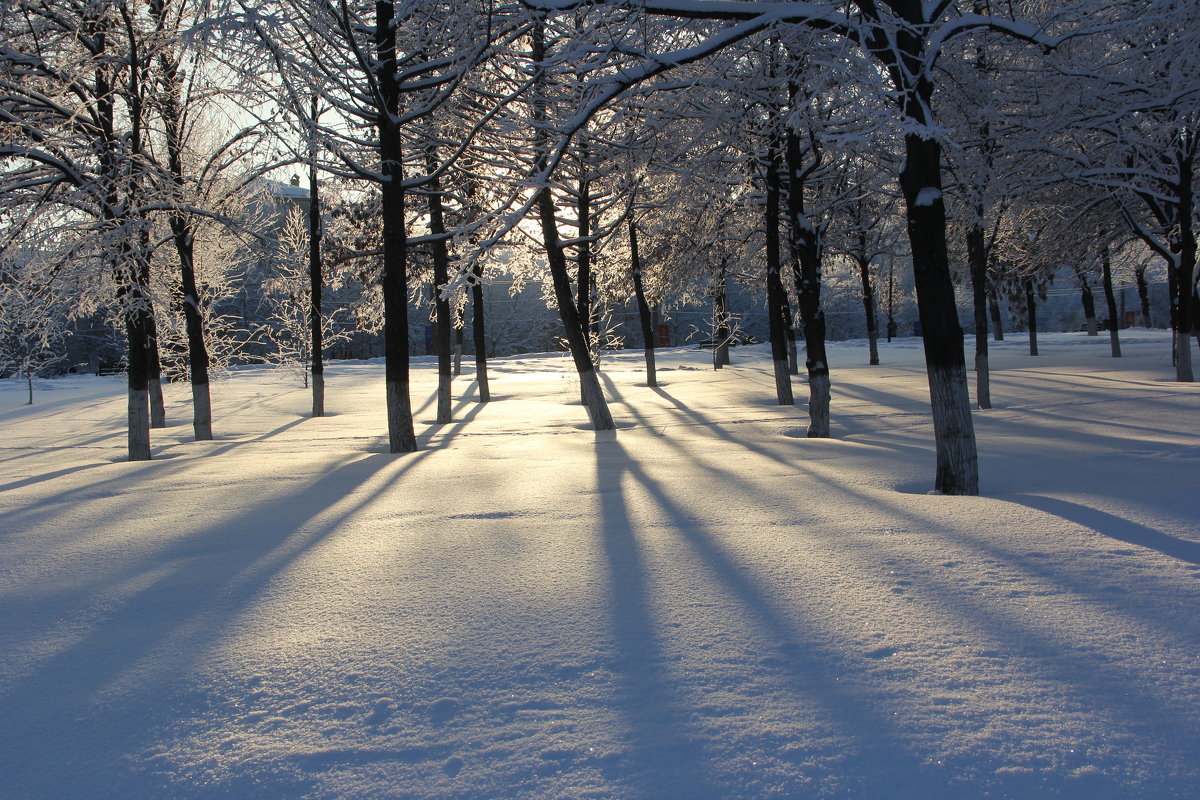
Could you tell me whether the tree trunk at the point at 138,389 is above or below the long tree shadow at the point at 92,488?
above

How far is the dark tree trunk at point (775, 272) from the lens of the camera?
1359 cm

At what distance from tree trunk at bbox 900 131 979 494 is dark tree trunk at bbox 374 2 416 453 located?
6818 millimetres

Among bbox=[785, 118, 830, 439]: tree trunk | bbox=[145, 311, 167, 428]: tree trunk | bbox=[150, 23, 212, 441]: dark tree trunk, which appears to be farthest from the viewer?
bbox=[145, 311, 167, 428]: tree trunk

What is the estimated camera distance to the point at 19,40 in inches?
440

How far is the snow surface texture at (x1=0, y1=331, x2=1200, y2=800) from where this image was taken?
6.94ft

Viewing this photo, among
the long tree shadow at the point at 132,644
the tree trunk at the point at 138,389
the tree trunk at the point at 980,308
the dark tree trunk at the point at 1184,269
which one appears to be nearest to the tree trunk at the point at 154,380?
the tree trunk at the point at 138,389

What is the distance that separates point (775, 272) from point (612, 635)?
1273 cm

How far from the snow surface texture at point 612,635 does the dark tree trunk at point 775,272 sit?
8.11m

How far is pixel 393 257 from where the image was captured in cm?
1016

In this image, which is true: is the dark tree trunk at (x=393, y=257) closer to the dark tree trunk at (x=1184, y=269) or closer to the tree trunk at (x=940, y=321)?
the tree trunk at (x=940, y=321)

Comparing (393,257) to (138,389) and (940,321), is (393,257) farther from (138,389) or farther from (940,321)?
(940,321)

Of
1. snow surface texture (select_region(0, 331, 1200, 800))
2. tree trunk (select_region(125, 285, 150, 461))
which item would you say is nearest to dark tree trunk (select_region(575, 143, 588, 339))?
tree trunk (select_region(125, 285, 150, 461))

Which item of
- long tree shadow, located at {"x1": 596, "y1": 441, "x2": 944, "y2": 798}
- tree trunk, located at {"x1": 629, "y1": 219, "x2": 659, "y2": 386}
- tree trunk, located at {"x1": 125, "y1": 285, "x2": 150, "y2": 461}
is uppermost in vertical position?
tree trunk, located at {"x1": 629, "y1": 219, "x2": 659, "y2": 386}

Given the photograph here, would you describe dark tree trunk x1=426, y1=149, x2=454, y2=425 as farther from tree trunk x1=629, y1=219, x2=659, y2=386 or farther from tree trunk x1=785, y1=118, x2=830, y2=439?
tree trunk x1=785, y1=118, x2=830, y2=439
